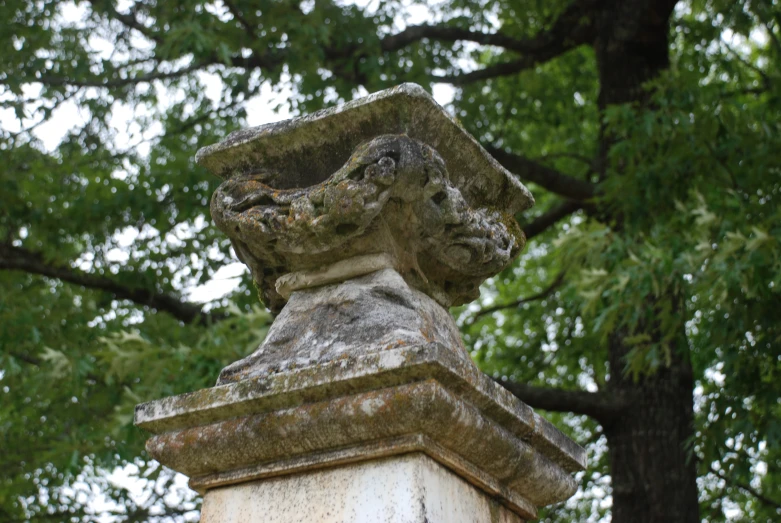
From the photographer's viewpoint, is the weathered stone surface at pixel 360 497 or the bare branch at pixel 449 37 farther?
the bare branch at pixel 449 37

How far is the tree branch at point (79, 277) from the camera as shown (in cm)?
838

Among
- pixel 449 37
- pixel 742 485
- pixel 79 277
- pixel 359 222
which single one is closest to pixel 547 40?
pixel 449 37

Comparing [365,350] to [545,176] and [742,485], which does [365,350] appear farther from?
[545,176]

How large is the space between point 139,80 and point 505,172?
6052 mm

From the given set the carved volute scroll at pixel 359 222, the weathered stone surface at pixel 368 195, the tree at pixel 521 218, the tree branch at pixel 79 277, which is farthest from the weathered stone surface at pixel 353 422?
the tree branch at pixel 79 277

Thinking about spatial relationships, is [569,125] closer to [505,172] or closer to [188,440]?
[505,172]

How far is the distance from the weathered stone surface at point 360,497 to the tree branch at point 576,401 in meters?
4.74

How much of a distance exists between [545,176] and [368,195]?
19.4 ft

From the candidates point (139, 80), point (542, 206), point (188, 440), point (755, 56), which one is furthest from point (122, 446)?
point (755, 56)

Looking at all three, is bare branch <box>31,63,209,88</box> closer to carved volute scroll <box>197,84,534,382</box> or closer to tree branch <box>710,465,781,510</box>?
tree branch <box>710,465,781,510</box>

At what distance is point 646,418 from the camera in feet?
23.9

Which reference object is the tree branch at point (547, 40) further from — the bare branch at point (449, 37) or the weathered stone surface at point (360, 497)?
the weathered stone surface at point (360, 497)

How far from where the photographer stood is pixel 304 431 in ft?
8.25

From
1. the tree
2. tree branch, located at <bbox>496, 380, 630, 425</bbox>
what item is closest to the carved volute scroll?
the tree
